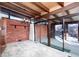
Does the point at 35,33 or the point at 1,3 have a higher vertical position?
the point at 1,3

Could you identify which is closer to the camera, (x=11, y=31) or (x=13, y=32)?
(x=11, y=31)

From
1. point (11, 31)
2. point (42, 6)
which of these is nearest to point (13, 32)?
point (11, 31)

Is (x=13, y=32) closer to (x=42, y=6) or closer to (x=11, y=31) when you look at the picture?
(x=11, y=31)

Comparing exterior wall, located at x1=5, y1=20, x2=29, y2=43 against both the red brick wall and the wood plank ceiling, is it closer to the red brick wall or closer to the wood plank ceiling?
the red brick wall

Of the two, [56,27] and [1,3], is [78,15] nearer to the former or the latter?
[56,27]

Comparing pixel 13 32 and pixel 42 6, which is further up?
pixel 42 6

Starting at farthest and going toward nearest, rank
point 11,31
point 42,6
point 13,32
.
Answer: point 13,32 → point 11,31 → point 42,6

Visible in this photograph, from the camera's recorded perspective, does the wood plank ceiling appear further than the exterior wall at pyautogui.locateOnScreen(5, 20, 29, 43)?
No

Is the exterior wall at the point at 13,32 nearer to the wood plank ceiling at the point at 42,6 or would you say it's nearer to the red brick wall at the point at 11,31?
the red brick wall at the point at 11,31

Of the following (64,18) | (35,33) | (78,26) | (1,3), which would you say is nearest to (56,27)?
(64,18)

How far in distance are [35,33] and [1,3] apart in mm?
2964

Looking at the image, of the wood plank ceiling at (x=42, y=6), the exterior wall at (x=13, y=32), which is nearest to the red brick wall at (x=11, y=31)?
the exterior wall at (x=13, y=32)

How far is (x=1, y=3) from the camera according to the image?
191cm

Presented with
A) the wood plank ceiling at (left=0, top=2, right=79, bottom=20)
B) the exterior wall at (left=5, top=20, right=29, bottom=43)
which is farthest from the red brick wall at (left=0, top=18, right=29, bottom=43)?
the wood plank ceiling at (left=0, top=2, right=79, bottom=20)
